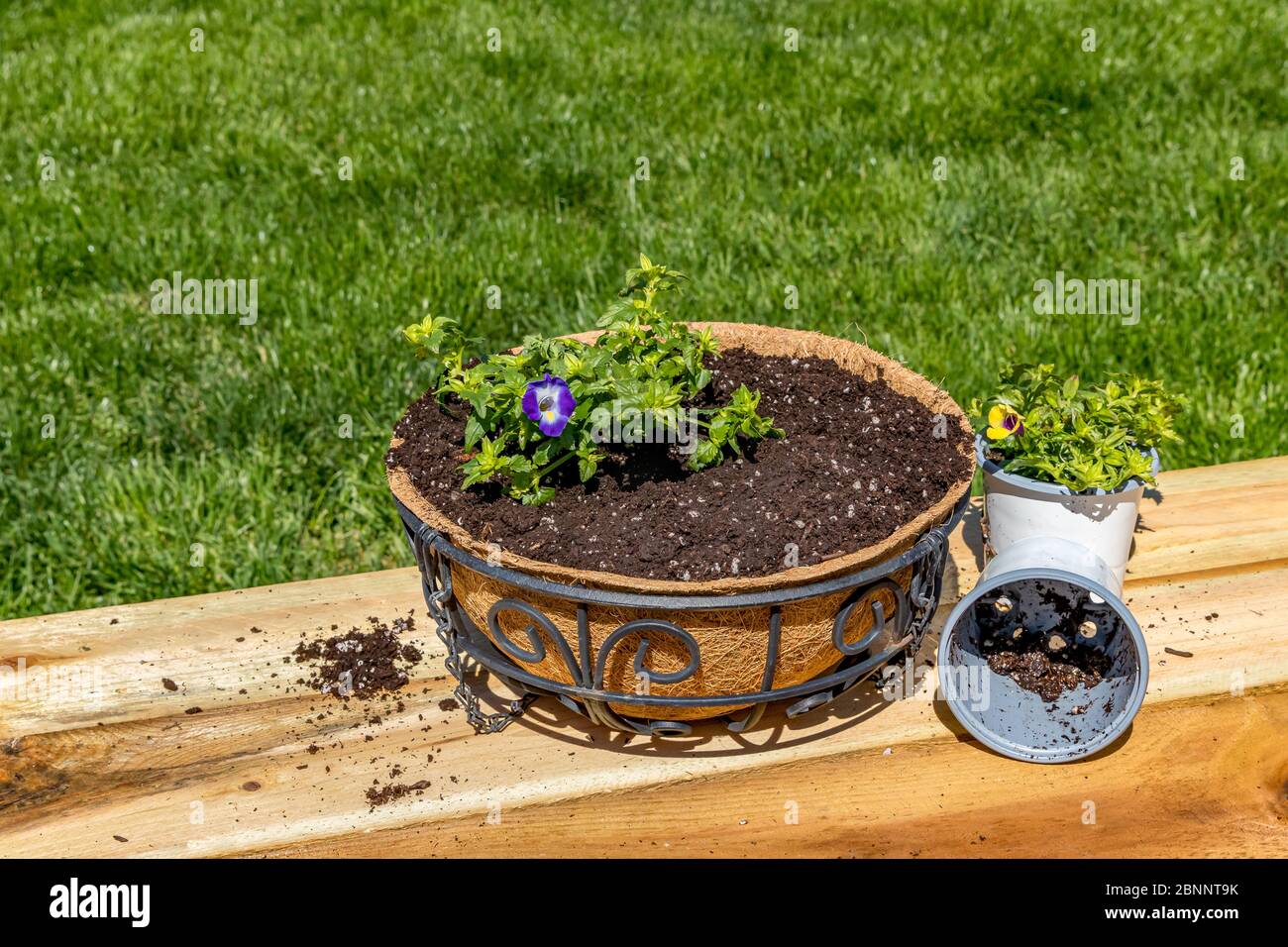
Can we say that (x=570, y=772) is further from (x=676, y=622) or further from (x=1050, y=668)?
(x=1050, y=668)

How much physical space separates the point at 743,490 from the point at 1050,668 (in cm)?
58

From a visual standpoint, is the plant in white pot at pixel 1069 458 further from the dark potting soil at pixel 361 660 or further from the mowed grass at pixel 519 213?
the mowed grass at pixel 519 213

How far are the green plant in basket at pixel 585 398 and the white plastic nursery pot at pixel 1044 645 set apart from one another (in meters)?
0.45

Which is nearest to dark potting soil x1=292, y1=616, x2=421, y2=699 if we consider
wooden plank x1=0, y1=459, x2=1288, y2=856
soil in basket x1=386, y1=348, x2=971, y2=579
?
wooden plank x1=0, y1=459, x2=1288, y2=856

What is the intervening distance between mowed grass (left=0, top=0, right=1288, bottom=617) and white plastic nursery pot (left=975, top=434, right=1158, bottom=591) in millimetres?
1304

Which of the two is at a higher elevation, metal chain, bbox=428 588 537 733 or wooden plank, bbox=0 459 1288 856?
metal chain, bbox=428 588 537 733

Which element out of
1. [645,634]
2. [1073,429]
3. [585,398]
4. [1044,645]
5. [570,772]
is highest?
[585,398]

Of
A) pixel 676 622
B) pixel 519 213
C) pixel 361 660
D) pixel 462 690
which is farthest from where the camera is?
pixel 519 213

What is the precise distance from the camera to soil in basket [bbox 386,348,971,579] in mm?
1774

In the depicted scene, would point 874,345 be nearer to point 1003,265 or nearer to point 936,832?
point 1003,265

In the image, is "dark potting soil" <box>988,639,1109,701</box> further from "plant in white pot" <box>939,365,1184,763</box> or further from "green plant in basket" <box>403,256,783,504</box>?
"green plant in basket" <box>403,256,783,504</box>

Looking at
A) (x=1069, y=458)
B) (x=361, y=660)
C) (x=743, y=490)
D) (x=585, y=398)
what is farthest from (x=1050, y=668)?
(x=361, y=660)

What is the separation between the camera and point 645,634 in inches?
69.1

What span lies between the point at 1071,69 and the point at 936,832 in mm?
3921
